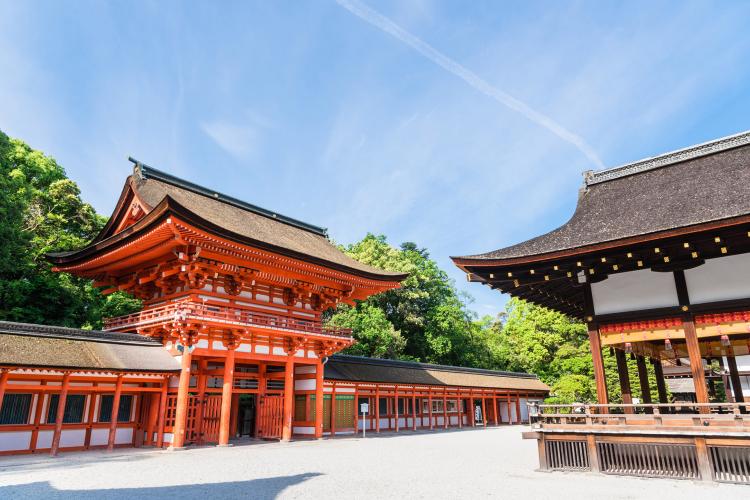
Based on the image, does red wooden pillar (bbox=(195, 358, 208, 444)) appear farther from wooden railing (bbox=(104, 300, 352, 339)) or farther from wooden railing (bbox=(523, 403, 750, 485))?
wooden railing (bbox=(523, 403, 750, 485))

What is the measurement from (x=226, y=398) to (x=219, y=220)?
256 inches

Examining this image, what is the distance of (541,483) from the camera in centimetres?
903

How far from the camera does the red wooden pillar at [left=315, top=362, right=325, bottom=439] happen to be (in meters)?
19.2

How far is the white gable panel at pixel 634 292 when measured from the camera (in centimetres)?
1076

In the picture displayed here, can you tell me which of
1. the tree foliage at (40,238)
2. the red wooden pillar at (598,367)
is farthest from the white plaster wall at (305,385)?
the red wooden pillar at (598,367)

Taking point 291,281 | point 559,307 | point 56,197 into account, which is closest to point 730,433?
point 559,307

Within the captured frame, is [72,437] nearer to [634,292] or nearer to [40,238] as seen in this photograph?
[40,238]

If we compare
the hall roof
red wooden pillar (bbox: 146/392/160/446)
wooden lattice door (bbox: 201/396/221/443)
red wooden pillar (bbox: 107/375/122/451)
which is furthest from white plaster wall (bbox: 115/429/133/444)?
the hall roof

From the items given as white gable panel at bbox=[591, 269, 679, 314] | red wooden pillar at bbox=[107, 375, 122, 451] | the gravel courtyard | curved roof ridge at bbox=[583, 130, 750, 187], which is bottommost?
the gravel courtyard

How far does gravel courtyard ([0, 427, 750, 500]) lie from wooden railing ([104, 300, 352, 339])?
4129mm

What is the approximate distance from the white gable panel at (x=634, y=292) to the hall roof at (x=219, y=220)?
1071cm

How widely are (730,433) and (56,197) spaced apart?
1218 inches

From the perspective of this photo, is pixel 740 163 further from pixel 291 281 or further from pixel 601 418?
pixel 291 281

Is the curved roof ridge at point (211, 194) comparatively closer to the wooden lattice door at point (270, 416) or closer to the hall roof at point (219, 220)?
the hall roof at point (219, 220)
